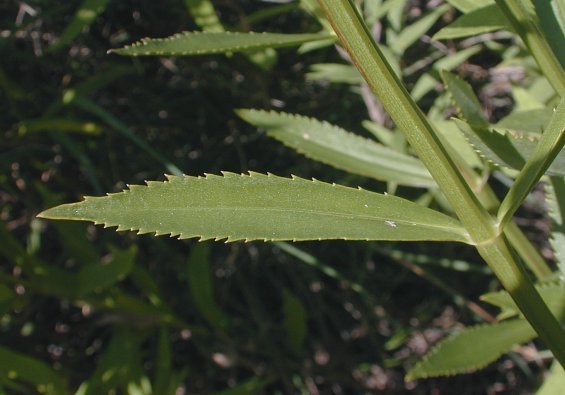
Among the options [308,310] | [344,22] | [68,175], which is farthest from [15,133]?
[344,22]

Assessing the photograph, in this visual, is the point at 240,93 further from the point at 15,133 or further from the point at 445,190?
the point at 445,190

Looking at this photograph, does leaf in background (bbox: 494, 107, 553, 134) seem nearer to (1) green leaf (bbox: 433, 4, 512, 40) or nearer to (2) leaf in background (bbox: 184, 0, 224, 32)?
(1) green leaf (bbox: 433, 4, 512, 40)

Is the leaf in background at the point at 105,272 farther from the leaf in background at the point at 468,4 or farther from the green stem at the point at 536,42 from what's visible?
the green stem at the point at 536,42

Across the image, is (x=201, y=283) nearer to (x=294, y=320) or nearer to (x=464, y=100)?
(x=294, y=320)

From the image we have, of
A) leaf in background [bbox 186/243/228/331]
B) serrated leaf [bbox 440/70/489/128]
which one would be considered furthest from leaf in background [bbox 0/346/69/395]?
serrated leaf [bbox 440/70/489/128]

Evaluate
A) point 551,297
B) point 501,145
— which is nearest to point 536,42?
point 501,145

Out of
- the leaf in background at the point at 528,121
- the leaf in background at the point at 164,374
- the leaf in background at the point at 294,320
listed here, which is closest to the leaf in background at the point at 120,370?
the leaf in background at the point at 164,374
